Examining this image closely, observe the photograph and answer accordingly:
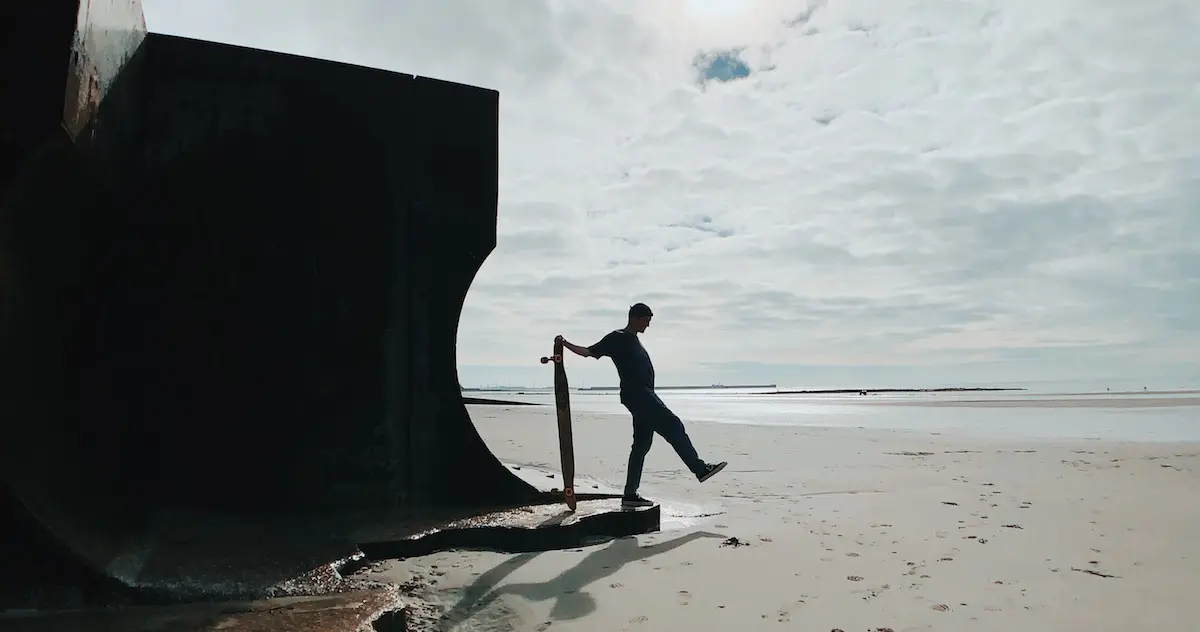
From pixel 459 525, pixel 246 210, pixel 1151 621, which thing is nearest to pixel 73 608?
pixel 459 525

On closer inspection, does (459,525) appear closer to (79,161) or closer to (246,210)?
(246,210)

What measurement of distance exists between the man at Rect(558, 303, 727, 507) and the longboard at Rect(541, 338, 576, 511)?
19 centimetres

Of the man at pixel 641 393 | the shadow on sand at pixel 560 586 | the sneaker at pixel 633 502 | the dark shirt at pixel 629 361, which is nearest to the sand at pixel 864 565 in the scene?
the shadow on sand at pixel 560 586

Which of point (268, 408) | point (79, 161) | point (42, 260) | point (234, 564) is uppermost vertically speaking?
point (79, 161)

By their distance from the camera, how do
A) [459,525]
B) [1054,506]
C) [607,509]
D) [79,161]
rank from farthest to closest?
[1054,506] → [607,509] → [459,525] → [79,161]

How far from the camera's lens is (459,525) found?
3.65 metres

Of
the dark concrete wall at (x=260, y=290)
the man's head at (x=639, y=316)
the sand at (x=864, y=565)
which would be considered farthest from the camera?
the man's head at (x=639, y=316)

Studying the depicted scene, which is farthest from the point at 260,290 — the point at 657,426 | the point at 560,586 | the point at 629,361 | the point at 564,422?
the point at 657,426

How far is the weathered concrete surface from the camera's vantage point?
2.28 m

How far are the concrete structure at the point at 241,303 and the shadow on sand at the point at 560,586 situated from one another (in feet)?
1.21

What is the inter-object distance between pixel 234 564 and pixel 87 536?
21.4 inches

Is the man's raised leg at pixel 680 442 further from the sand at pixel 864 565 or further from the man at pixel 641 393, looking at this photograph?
the sand at pixel 864 565

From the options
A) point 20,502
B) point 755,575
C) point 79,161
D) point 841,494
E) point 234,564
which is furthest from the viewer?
point 841,494

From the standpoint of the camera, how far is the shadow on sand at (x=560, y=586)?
9.06 feet
